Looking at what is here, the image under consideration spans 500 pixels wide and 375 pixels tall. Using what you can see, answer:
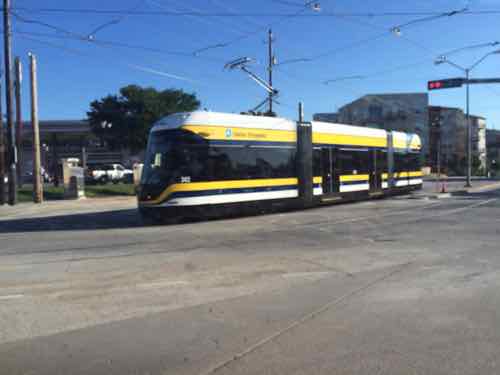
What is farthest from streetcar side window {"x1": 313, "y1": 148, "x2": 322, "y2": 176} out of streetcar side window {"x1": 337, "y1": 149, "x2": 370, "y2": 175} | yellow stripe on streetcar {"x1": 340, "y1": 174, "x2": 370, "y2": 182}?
yellow stripe on streetcar {"x1": 340, "y1": 174, "x2": 370, "y2": 182}

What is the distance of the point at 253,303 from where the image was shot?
229 inches

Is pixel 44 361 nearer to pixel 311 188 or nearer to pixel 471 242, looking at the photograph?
pixel 471 242

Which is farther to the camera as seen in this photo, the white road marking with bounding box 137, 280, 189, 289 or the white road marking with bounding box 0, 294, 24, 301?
the white road marking with bounding box 137, 280, 189, 289

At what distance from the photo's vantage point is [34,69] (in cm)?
2416

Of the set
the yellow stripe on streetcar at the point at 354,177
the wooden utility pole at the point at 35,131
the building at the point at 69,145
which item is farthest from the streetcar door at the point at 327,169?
the building at the point at 69,145

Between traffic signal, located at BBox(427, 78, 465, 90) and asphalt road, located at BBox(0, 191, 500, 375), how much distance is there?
17.8 metres

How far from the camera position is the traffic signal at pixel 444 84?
26.9 meters

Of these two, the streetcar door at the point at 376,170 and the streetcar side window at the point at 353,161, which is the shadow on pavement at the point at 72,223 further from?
the streetcar door at the point at 376,170

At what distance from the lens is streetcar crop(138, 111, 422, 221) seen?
43.8ft

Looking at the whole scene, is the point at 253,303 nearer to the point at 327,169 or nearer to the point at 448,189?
the point at 327,169

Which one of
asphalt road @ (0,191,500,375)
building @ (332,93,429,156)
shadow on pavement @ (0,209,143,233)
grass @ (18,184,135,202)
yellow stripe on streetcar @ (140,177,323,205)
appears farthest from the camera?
building @ (332,93,429,156)

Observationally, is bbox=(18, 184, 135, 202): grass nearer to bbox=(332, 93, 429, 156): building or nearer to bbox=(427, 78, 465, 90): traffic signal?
bbox=(427, 78, 465, 90): traffic signal

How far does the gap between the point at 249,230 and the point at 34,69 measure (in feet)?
59.0

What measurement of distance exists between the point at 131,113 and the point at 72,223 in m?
41.0
